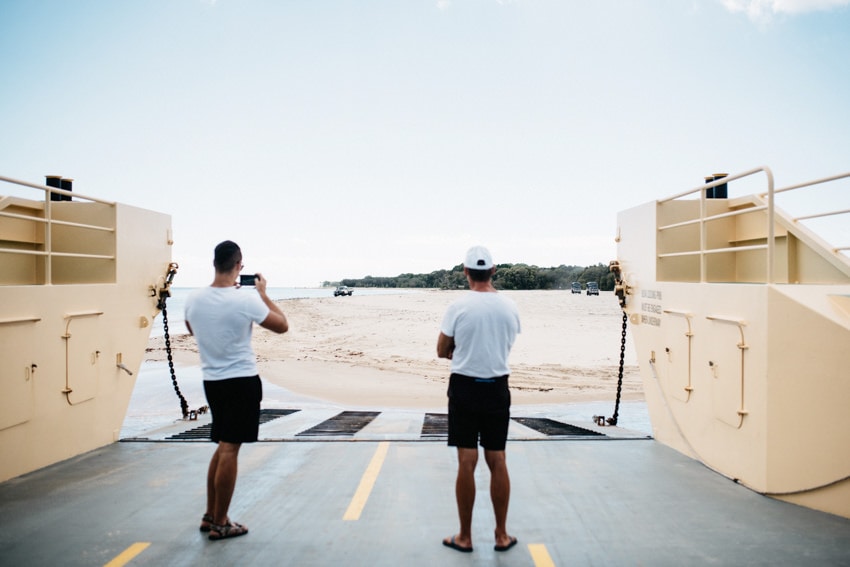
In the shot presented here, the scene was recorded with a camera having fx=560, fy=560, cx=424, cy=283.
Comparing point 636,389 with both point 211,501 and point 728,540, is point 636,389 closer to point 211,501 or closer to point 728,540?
point 728,540

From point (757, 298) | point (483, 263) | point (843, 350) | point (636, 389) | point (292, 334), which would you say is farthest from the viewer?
point (292, 334)

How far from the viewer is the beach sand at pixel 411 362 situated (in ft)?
42.6

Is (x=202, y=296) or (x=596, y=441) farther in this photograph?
(x=596, y=441)

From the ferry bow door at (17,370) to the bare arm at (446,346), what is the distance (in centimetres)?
419

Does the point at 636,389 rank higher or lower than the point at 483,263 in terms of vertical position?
lower

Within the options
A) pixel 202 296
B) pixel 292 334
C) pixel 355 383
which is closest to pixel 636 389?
pixel 355 383

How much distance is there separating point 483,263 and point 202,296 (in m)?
1.97

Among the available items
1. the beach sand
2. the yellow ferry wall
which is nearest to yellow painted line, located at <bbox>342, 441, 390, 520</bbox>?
the yellow ferry wall

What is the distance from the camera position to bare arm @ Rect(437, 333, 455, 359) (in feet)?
12.4

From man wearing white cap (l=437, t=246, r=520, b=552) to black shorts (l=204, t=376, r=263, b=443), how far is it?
55.6 inches

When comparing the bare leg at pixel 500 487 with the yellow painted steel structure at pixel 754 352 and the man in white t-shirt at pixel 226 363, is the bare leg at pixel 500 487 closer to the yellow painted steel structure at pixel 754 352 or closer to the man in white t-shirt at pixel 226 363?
the man in white t-shirt at pixel 226 363

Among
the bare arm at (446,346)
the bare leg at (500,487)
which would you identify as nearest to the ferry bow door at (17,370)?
the bare arm at (446,346)

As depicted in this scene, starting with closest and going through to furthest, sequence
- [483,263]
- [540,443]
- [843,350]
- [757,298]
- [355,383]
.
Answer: [483,263] < [843,350] < [757,298] < [540,443] < [355,383]

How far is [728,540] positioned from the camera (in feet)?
13.2
